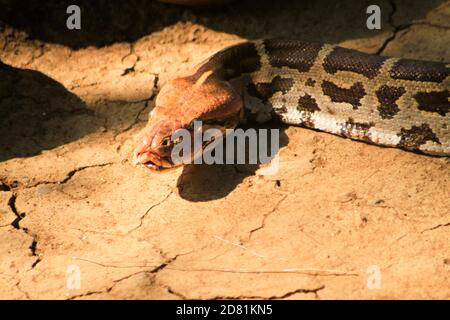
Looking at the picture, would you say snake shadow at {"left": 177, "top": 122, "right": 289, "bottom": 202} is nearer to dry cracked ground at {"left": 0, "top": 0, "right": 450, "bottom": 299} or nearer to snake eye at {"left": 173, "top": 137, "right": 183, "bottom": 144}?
dry cracked ground at {"left": 0, "top": 0, "right": 450, "bottom": 299}

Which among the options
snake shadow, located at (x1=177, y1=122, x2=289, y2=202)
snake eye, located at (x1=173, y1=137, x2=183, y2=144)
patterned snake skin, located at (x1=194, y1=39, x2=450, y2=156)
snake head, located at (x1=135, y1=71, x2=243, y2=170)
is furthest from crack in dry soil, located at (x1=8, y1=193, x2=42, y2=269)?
patterned snake skin, located at (x1=194, y1=39, x2=450, y2=156)

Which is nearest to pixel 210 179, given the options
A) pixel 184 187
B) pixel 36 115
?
pixel 184 187

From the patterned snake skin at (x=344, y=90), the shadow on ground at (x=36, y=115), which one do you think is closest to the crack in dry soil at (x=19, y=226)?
the shadow on ground at (x=36, y=115)

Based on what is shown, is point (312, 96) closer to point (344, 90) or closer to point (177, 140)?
point (344, 90)

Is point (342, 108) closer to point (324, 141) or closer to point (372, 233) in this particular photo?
point (324, 141)
